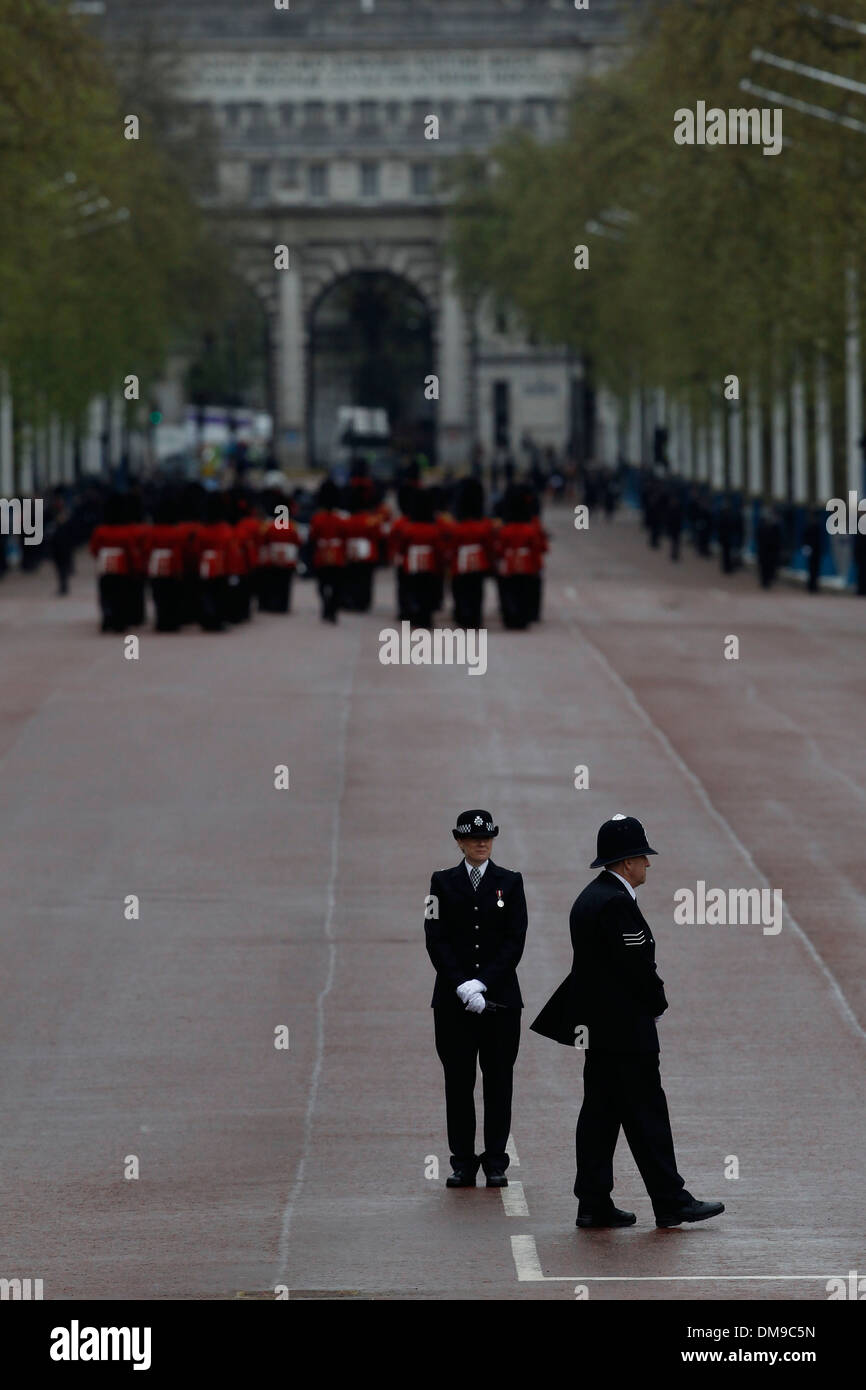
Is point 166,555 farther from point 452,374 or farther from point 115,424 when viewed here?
point 452,374

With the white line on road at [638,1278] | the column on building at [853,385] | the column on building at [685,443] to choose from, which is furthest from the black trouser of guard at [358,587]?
the column on building at [685,443]

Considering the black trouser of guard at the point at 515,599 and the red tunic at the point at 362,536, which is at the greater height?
the red tunic at the point at 362,536

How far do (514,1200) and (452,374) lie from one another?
394 feet

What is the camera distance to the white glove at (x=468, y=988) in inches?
472

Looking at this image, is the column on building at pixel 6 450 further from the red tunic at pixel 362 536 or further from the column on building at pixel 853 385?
the red tunic at pixel 362 536

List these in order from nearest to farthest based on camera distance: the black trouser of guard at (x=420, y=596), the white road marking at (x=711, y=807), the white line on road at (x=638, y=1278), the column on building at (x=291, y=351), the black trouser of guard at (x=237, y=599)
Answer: the white line on road at (x=638, y=1278), the white road marking at (x=711, y=807), the black trouser of guard at (x=420, y=596), the black trouser of guard at (x=237, y=599), the column on building at (x=291, y=351)

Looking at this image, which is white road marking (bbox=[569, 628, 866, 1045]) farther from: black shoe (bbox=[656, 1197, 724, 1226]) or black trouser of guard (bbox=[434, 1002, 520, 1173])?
black shoe (bbox=[656, 1197, 724, 1226])

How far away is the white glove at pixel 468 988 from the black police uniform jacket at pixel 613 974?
483 millimetres

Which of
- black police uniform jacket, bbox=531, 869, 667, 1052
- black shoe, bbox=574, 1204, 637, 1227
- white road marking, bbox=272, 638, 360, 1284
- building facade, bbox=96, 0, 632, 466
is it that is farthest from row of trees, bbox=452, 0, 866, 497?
building facade, bbox=96, 0, 632, 466

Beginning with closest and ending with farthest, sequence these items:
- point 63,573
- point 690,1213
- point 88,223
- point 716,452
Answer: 1. point 690,1213
2. point 63,573
3. point 88,223
4. point 716,452

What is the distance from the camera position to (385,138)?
431ft

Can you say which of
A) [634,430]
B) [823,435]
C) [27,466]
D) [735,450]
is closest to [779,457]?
[823,435]

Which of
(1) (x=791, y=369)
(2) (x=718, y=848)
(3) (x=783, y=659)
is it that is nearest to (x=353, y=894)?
(2) (x=718, y=848)

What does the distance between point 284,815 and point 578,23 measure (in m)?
112
